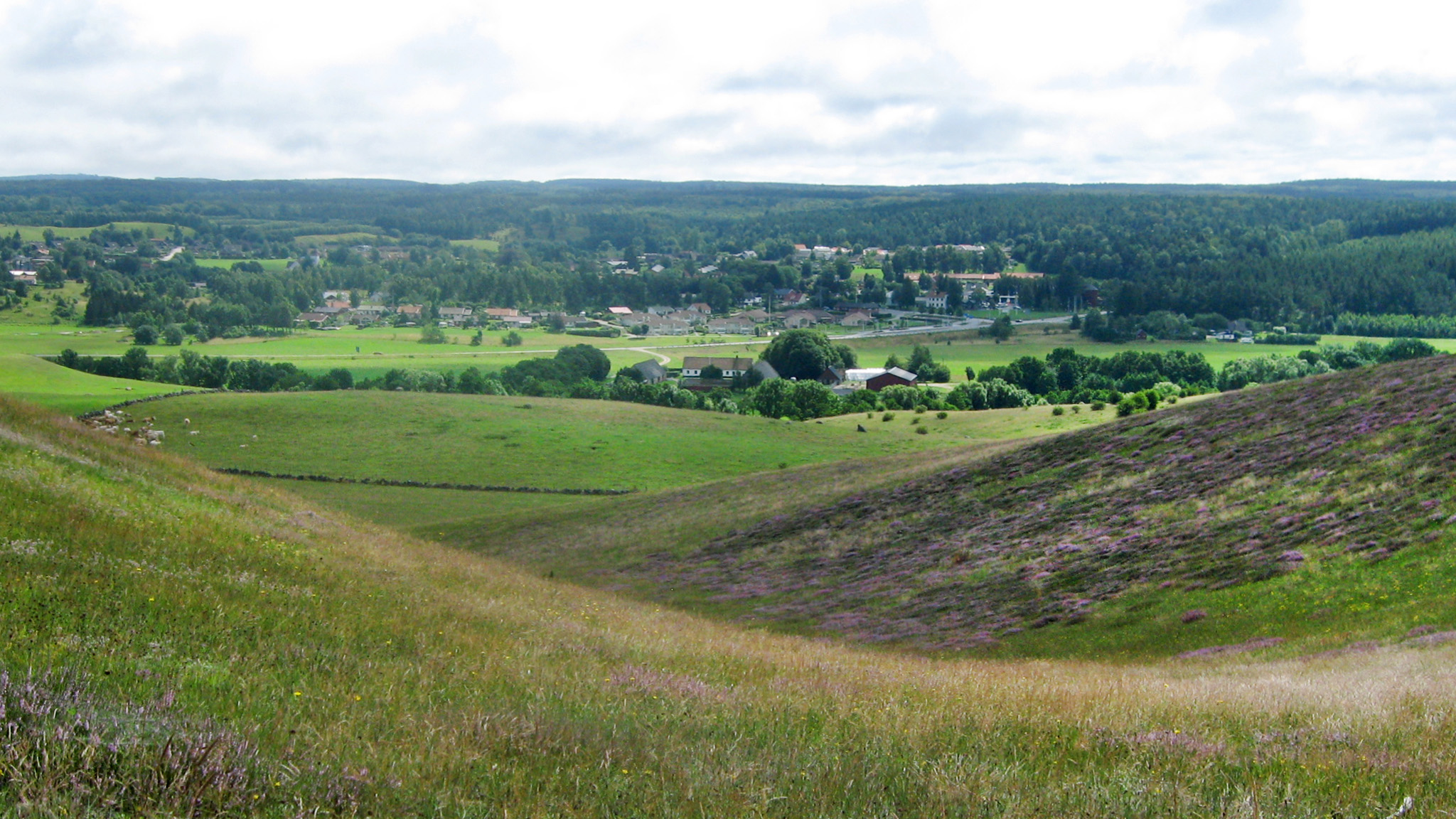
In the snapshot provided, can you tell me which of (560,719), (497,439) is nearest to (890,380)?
(497,439)

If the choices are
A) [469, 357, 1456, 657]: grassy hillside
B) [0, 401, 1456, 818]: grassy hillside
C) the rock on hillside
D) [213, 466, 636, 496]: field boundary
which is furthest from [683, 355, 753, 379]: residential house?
[0, 401, 1456, 818]: grassy hillside

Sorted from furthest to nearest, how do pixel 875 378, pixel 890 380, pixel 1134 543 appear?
1. pixel 875 378
2. pixel 890 380
3. pixel 1134 543

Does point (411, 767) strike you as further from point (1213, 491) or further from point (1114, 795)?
point (1213, 491)

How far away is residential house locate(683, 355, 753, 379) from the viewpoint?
154 metres

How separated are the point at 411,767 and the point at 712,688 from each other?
4.81m

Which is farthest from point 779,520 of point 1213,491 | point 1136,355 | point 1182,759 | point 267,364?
point 1136,355

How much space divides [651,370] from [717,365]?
1176cm

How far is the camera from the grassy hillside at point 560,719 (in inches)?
233

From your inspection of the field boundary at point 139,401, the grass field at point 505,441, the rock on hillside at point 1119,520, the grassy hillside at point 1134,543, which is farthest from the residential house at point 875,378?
the rock on hillside at point 1119,520

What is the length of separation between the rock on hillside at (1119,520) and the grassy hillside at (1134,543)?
9 cm

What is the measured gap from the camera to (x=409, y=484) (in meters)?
62.7

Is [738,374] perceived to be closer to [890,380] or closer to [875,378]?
[875,378]

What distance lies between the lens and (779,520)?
140 feet

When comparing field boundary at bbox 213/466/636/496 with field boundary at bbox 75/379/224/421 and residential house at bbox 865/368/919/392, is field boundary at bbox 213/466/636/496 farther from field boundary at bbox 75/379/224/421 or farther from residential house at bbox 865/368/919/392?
residential house at bbox 865/368/919/392
